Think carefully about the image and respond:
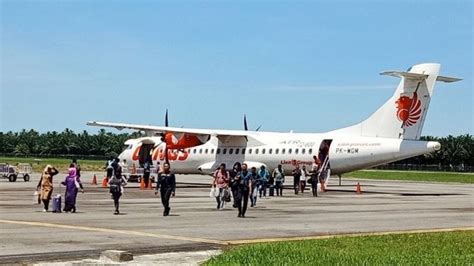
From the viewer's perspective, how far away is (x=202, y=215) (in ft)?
79.1

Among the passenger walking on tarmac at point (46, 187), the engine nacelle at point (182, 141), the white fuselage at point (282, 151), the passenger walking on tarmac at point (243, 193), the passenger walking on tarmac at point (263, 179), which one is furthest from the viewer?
the engine nacelle at point (182, 141)

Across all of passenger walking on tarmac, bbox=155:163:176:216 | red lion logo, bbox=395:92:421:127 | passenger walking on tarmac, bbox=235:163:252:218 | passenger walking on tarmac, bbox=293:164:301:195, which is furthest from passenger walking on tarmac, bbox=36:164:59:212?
red lion logo, bbox=395:92:421:127

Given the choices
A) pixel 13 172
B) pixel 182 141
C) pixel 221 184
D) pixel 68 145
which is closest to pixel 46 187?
pixel 221 184

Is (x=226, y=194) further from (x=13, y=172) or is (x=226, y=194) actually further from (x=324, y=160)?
(x=13, y=172)

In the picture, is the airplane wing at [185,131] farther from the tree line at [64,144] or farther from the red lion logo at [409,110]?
the tree line at [64,144]

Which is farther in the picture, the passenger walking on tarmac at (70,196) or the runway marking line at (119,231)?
the passenger walking on tarmac at (70,196)

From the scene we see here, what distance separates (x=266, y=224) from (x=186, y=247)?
5.77m

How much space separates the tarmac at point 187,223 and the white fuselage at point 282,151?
21.8 feet

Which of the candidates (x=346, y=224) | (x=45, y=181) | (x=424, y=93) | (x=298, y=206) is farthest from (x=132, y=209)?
(x=424, y=93)

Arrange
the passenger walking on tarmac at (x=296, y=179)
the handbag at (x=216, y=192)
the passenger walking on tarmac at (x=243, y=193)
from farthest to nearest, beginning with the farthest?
the passenger walking on tarmac at (x=296, y=179), the handbag at (x=216, y=192), the passenger walking on tarmac at (x=243, y=193)

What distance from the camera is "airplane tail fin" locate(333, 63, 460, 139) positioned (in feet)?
128

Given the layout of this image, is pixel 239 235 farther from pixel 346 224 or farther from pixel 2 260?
pixel 2 260

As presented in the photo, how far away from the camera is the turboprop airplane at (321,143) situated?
1543 inches

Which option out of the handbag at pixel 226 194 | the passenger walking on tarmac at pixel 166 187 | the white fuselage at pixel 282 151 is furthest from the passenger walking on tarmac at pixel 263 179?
the passenger walking on tarmac at pixel 166 187
